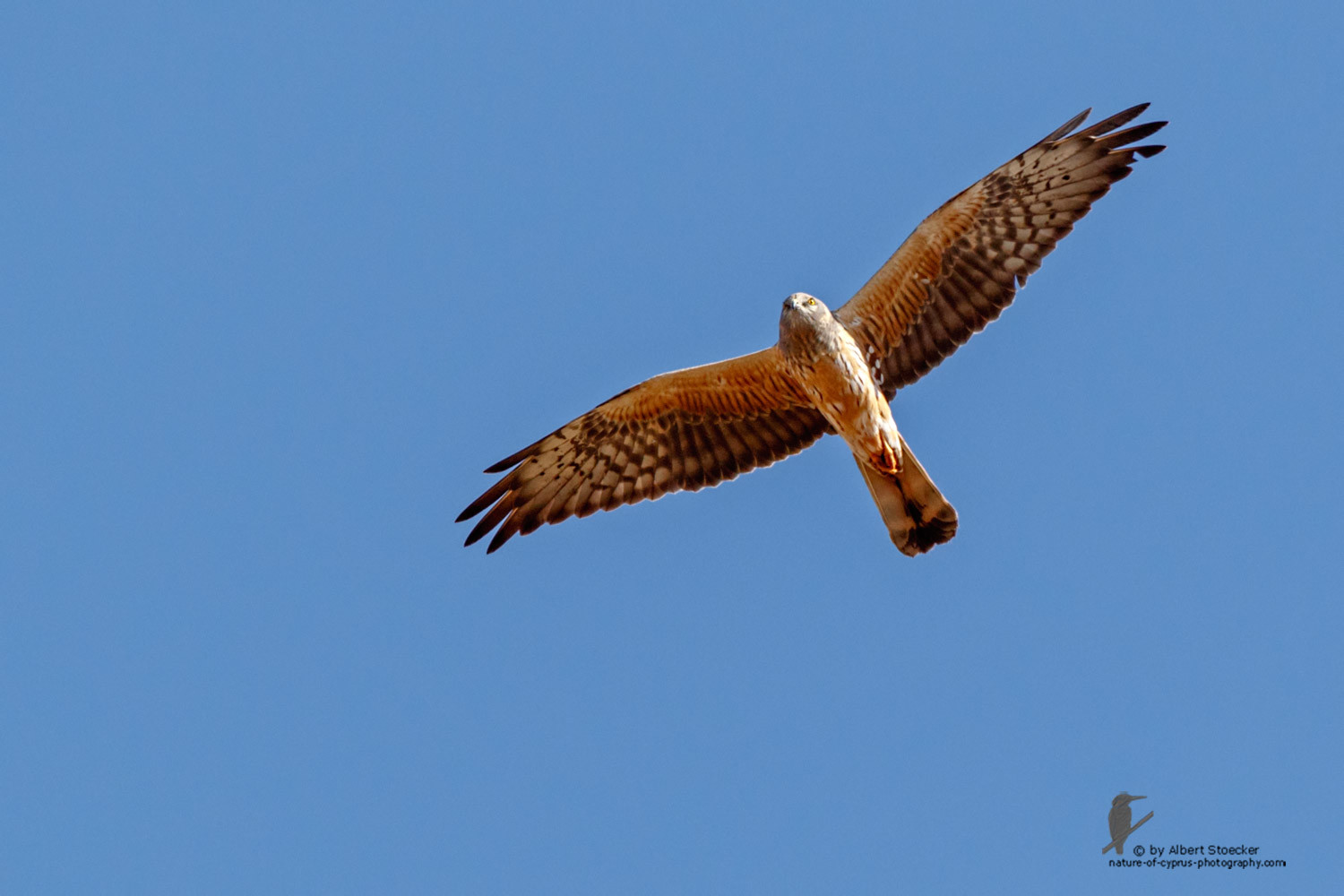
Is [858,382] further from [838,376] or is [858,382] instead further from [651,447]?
[651,447]

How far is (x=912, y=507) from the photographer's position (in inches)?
483

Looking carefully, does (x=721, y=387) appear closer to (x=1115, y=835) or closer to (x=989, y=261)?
(x=989, y=261)

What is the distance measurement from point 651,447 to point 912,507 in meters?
2.04

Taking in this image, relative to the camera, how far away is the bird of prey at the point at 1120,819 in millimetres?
13312

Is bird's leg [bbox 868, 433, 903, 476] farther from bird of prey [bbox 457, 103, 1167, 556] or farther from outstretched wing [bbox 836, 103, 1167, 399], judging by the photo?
outstretched wing [bbox 836, 103, 1167, 399]

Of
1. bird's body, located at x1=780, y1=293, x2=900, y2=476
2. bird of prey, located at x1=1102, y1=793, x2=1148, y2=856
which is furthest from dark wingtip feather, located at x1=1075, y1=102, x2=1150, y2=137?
bird of prey, located at x1=1102, y1=793, x2=1148, y2=856

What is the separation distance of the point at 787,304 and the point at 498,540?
2.73 m

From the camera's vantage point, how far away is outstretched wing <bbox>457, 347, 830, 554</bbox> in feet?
42.2

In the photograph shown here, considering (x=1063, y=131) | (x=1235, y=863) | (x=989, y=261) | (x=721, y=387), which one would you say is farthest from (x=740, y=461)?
(x=1235, y=863)

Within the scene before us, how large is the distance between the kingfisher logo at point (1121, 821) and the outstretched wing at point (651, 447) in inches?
143

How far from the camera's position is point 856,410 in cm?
1216

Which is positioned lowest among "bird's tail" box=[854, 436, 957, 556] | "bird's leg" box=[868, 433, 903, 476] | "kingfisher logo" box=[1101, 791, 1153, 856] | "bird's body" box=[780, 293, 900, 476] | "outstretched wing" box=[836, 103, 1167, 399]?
"kingfisher logo" box=[1101, 791, 1153, 856]

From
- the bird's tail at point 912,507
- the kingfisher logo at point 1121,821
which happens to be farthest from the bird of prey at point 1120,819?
the bird's tail at point 912,507

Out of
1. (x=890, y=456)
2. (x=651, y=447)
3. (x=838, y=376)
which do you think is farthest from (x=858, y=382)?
(x=651, y=447)
